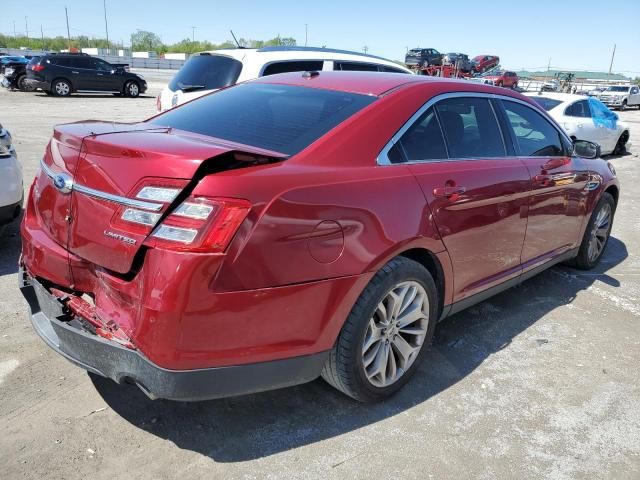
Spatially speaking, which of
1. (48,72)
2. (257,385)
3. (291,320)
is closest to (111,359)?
(257,385)

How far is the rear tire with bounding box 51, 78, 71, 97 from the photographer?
70.2 feet

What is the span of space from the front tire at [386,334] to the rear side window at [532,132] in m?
1.53

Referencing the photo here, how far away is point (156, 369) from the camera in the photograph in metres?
2.07

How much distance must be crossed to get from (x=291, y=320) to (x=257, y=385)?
1.05 ft

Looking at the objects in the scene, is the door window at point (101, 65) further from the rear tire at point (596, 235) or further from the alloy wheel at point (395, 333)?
the alloy wheel at point (395, 333)

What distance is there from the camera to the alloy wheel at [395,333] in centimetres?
268

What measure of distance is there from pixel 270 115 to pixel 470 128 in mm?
1311

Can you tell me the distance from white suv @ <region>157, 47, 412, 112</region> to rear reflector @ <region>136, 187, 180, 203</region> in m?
4.65

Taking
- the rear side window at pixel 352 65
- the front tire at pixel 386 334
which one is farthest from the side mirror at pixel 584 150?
the rear side window at pixel 352 65

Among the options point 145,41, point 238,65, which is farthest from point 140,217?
point 145,41

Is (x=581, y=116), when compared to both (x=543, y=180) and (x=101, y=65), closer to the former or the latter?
(x=543, y=180)

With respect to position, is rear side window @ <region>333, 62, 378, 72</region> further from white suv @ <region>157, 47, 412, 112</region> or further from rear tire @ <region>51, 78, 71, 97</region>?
rear tire @ <region>51, 78, 71, 97</region>

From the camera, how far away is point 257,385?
7.50 feet

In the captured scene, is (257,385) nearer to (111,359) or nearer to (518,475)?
(111,359)
